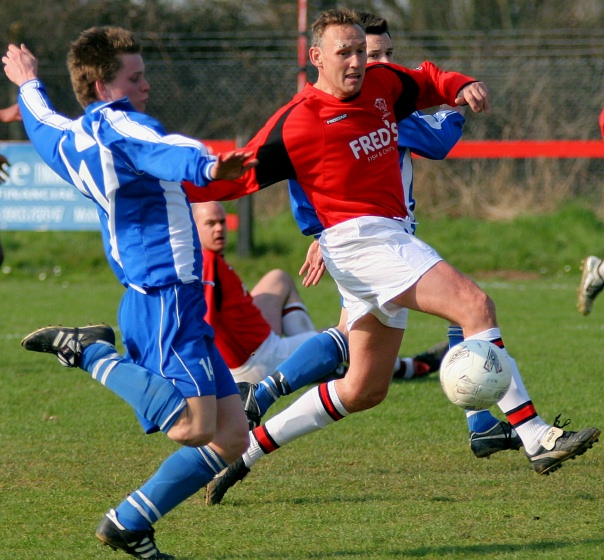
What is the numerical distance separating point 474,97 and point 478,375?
122 centimetres

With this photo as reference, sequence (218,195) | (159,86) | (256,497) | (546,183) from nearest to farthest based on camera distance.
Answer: (218,195) → (256,497) → (546,183) → (159,86)

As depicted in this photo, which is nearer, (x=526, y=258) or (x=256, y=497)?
(x=256, y=497)

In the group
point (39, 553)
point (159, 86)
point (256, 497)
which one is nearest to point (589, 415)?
point (256, 497)

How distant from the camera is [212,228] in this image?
6.11 meters

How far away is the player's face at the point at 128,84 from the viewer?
3592 millimetres

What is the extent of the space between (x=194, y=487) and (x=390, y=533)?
78 centimetres

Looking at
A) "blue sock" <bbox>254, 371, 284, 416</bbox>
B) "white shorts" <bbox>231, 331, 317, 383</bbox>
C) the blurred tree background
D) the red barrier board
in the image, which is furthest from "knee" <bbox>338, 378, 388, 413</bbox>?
the blurred tree background

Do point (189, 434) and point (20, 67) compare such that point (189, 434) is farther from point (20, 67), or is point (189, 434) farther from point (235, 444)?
point (20, 67)

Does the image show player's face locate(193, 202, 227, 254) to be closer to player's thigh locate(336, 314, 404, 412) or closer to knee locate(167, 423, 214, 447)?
player's thigh locate(336, 314, 404, 412)

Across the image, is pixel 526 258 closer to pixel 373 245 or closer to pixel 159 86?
pixel 159 86

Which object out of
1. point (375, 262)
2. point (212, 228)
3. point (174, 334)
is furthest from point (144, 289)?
point (212, 228)

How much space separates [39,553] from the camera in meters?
3.63

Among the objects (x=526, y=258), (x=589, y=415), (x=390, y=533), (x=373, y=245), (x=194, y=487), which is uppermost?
(x=373, y=245)

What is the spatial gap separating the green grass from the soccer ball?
1.60 ft
